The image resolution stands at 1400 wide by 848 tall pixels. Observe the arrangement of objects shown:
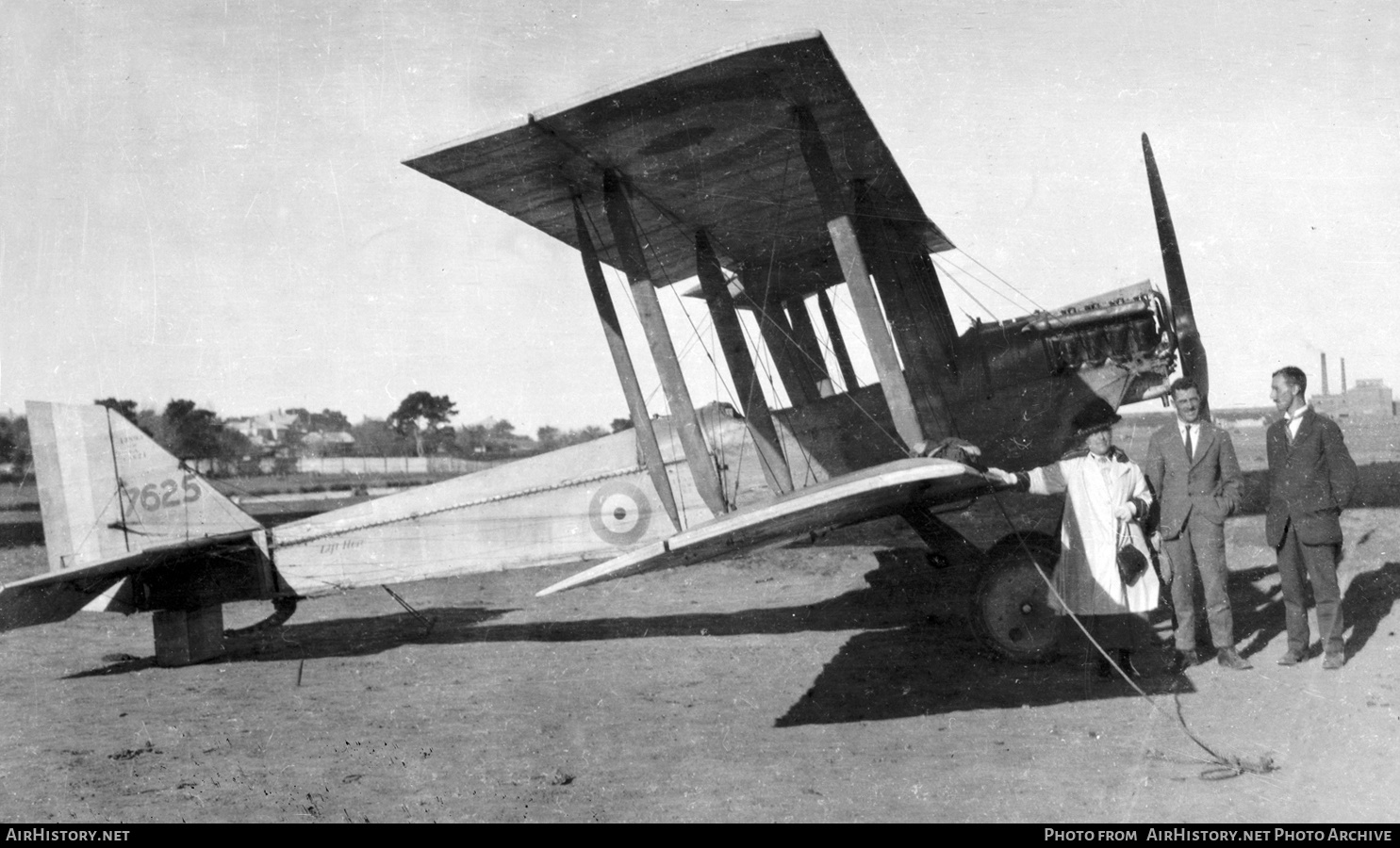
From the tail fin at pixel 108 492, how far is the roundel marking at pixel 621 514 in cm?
298

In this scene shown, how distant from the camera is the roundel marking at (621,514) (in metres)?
6.77

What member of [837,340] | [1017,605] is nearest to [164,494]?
[837,340]

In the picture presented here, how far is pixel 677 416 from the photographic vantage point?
561 cm

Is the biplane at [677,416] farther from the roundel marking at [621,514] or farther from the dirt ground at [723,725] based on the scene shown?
the dirt ground at [723,725]

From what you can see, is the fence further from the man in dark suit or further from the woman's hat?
the man in dark suit

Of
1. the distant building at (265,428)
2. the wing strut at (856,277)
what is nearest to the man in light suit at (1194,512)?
the wing strut at (856,277)

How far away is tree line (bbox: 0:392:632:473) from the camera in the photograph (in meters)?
45.6

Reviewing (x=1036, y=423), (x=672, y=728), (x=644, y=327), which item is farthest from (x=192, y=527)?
(x=1036, y=423)

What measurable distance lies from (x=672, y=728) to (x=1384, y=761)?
2.99 meters

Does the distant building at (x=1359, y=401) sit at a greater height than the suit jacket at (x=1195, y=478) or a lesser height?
lesser

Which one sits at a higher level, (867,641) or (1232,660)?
(867,641)

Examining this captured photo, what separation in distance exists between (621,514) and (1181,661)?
3920 mm

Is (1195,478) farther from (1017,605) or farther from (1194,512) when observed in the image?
(1017,605)

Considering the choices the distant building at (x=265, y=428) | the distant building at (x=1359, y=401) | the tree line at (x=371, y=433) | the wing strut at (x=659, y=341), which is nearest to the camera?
the wing strut at (x=659, y=341)
